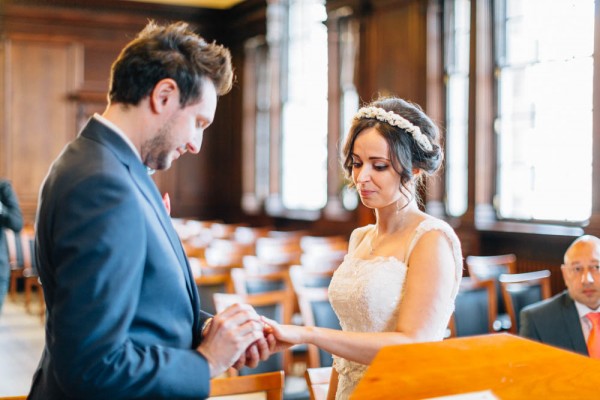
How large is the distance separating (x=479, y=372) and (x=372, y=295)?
0.66m

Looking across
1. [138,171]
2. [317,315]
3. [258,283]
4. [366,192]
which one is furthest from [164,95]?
[258,283]

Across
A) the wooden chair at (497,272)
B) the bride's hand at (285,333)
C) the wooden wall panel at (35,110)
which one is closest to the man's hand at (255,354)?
the bride's hand at (285,333)

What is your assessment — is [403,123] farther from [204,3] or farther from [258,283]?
[204,3]

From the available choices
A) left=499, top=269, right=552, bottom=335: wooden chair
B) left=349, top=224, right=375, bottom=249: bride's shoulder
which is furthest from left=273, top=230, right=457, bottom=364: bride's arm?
left=499, top=269, right=552, bottom=335: wooden chair

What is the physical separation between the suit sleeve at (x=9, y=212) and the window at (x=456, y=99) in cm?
480

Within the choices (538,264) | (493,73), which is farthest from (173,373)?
(493,73)

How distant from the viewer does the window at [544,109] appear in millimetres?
6938

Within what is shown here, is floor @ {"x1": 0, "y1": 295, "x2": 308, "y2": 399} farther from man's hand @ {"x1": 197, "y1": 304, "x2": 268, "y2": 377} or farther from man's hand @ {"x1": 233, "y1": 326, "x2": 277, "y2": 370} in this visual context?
man's hand @ {"x1": 197, "y1": 304, "x2": 268, "y2": 377}

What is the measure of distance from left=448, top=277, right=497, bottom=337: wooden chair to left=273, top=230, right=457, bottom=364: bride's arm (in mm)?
2384

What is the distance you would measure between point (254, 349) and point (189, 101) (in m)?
Answer: 0.66

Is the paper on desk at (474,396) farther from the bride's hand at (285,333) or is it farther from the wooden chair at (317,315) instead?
the wooden chair at (317,315)

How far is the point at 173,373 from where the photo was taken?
155 cm

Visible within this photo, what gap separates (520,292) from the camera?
4.94 m

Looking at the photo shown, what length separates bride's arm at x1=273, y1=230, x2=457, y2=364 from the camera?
2.03 metres
